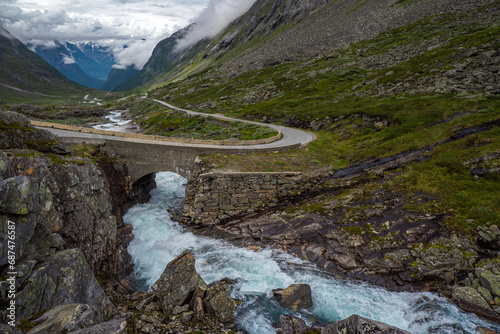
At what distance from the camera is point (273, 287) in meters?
18.2

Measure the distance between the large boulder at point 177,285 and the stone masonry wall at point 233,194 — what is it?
12.7 meters

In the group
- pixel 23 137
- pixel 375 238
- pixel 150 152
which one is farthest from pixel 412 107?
pixel 23 137

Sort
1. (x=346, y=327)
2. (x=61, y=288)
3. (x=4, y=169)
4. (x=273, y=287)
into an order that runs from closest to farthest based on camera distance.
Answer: (x=346, y=327)
(x=4, y=169)
(x=61, y=288)
(x=273, y=287)

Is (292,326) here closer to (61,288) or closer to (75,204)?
(61,288)

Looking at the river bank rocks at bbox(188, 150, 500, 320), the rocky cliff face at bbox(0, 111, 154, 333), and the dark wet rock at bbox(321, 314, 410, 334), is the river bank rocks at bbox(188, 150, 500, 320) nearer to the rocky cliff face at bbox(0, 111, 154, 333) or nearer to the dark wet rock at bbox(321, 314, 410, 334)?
the dark wet rock at bbox(321, 314, 410, 334)

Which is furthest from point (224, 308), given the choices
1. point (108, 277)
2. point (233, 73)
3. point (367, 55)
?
point (233, 73)

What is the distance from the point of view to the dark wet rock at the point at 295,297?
53.3 ft

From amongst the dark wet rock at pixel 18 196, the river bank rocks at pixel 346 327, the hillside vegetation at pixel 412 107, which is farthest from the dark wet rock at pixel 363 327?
the dark wet rock at pixel 18 196

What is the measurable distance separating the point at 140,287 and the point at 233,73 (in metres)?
137

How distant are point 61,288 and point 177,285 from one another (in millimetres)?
5621

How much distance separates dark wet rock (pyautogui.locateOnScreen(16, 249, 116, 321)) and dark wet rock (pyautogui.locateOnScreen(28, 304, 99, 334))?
102 cm

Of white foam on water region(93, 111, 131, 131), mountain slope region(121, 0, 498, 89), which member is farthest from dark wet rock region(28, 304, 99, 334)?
mountain slope region(121, 0, 498, 89)

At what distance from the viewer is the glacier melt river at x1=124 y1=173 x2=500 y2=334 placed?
1455cm

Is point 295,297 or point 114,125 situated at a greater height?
point 114,125
